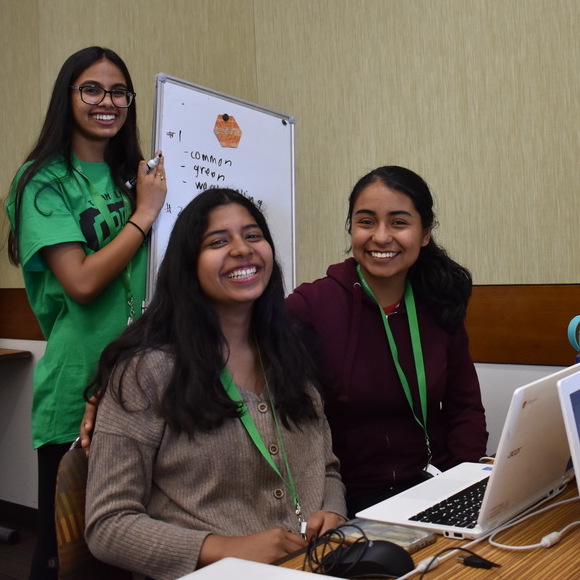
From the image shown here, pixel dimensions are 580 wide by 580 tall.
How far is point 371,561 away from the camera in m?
1.01

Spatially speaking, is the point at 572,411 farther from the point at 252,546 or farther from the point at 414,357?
the point at 414,357

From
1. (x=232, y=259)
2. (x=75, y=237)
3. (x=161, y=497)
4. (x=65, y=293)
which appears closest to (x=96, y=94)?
(x=75, y=237)

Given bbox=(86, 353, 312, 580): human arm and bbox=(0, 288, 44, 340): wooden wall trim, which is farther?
bbox=(0, 288, 44, 340): wooden wall trim

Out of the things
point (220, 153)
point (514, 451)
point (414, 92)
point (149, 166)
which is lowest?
point (514, 451)

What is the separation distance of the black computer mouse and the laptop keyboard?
17cm

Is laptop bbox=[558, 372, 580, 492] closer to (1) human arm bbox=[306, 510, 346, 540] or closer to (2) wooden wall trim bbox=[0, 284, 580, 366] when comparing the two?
(1) human arm bbox=[306, 510, 346, 540]

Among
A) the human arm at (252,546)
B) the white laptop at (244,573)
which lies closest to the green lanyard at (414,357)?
the human arm at (252,546)

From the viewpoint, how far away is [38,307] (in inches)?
80.6

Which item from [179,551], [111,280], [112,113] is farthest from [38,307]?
[179,551]

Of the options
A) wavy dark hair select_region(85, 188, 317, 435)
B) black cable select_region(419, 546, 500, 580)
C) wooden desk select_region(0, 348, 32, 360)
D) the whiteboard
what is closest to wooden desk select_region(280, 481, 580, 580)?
black cable select_region(419, 546, 500, 580)

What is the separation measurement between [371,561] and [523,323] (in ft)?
5.54

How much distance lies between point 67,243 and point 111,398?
2.25ft

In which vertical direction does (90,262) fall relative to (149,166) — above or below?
below

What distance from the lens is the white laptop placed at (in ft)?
2.89
